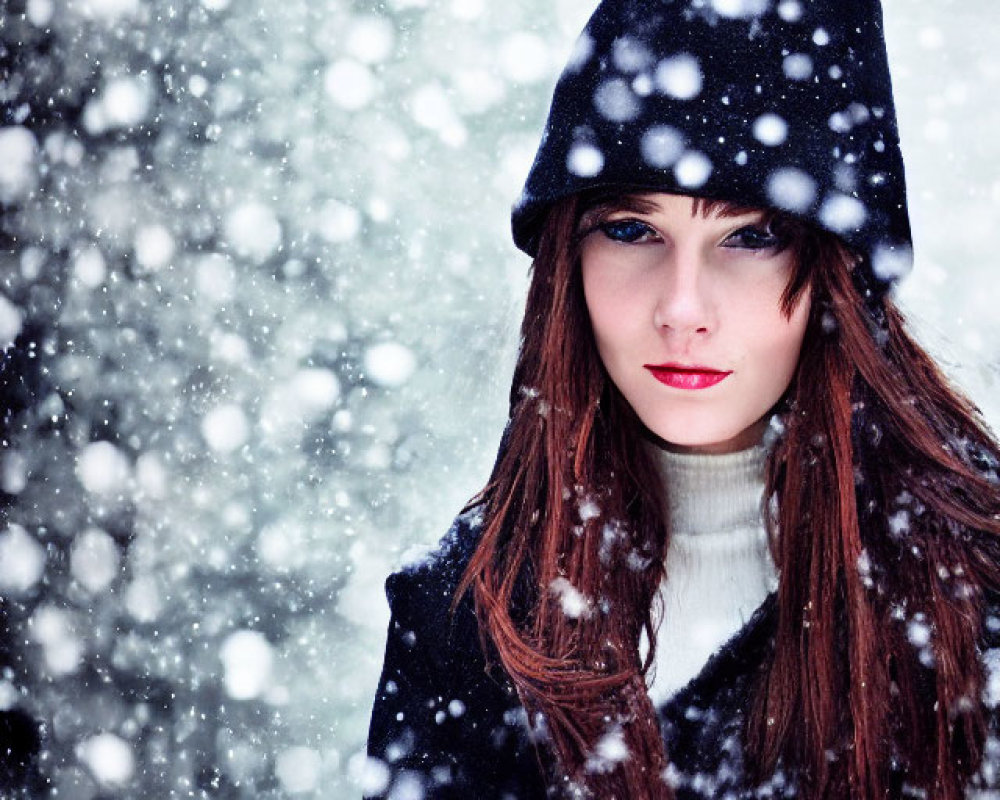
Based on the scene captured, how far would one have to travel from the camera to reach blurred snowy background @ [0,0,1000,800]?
2580mm

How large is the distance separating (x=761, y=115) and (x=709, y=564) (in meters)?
0.75

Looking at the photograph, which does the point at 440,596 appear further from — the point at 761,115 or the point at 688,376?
the point at 761,115

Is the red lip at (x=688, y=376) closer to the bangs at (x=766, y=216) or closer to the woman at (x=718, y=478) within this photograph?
the woman at (x=718, y=478)

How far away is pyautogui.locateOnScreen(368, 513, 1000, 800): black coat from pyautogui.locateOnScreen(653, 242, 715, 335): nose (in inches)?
18.7

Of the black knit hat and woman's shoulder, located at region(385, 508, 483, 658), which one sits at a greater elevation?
the black knit hat

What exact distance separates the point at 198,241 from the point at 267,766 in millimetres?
1516

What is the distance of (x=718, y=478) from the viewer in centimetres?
183

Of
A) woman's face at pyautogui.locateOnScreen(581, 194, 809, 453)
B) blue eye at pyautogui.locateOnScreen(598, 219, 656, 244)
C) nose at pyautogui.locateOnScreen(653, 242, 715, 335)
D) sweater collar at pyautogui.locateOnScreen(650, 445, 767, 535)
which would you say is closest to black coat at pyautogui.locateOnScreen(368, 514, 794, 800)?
sweater collar at pyautogui.locateOnScreen(650, 445, 767, 535)

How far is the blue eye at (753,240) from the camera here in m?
1.64

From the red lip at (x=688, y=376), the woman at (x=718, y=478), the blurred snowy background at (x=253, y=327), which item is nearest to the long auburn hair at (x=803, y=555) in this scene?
the woman at (x=718, y=478)

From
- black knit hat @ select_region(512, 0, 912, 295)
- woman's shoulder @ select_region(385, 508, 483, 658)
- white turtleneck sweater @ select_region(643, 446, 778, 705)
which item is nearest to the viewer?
black knit hat @ select_region(512, 0, 912, 295)

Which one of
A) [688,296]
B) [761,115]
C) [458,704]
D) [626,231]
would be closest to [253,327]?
[458,704]

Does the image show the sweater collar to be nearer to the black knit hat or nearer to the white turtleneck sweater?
the white turtleneck sweater

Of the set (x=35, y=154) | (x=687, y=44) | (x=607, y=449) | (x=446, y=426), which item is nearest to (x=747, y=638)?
(x=607, y=449)
